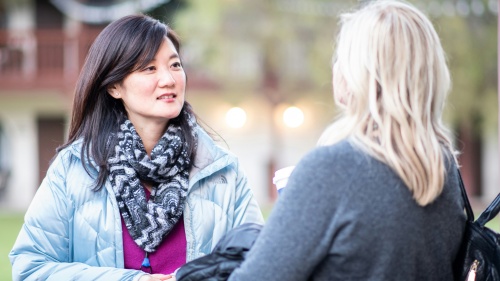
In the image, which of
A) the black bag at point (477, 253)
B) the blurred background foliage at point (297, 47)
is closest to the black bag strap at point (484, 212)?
the black bag at point (477, 253)

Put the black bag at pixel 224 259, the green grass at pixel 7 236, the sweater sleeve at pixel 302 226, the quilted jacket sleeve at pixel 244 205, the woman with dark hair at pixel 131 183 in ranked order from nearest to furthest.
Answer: the sweater sleeve at pixel 302 226 → the black bag at pixel 224 259 → the woman with dark hair at pixel 131 183 → the quilted jacket sleeve at pixel 244 205 → the green grass at pixel 7 236

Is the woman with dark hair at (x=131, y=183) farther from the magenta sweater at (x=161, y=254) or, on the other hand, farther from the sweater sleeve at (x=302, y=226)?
the sweater sleeve at (x=302, y=226)

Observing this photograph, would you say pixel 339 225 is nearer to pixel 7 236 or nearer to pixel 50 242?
pixel 50 242

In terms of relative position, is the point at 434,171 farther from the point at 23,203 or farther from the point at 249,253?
the point at 23,203

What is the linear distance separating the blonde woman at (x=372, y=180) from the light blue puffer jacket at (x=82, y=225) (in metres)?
0.74

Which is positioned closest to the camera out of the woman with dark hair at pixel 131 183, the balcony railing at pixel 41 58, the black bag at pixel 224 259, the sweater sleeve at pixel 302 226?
the sweater sleeve at pixel 302 226

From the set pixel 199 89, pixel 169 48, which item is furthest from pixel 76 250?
pixel 199 89

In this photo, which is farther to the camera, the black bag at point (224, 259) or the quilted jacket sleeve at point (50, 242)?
the quilted jacket sleeve at point (50, 242)

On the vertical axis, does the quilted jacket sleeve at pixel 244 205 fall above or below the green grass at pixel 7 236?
above

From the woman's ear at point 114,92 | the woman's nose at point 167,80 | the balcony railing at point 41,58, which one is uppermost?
the woman's nose at point 167,80

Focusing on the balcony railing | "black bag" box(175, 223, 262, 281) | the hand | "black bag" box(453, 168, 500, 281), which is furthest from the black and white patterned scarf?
the balcony railing

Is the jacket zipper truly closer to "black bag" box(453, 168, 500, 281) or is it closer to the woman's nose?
"black bag" box(453, 168, 500, 281)

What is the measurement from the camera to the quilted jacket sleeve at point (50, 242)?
8.45 feet

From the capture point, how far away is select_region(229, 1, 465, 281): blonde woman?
1.91 metres
